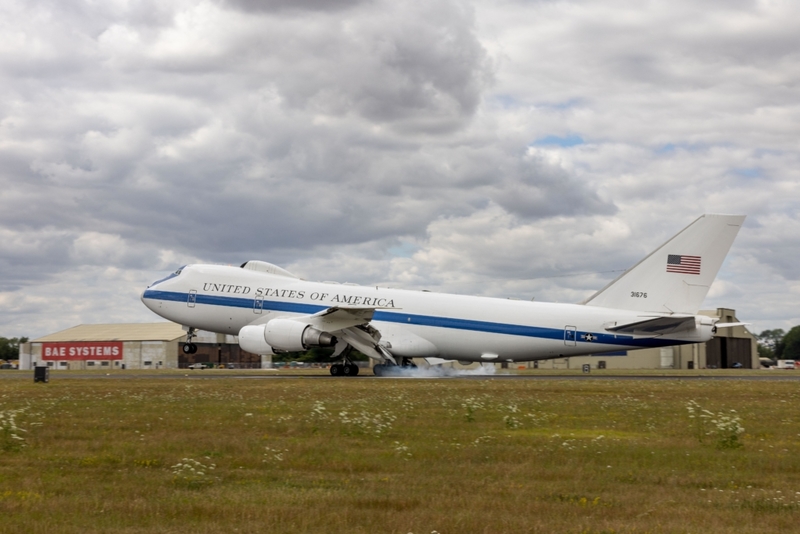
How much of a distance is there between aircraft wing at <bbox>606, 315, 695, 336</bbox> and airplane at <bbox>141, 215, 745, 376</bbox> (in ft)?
0.17

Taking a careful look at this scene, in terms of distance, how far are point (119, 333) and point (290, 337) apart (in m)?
80.2

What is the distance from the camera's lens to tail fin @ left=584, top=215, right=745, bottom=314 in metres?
43.9

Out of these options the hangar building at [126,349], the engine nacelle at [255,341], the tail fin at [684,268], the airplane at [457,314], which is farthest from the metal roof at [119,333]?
the tail fin at [684,268]

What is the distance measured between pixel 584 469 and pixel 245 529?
6204 mm

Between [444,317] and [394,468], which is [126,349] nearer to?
[444,317]

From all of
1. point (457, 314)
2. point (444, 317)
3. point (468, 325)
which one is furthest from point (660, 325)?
point (444, 317)

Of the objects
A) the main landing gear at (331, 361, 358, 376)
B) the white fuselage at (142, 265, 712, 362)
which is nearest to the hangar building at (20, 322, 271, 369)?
the white fuselage at (142, 265, 712, 362)

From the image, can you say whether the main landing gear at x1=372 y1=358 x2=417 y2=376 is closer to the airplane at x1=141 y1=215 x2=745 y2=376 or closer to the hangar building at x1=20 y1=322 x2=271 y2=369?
the airplane at x1=141 y1=215 x2=745 y2=376

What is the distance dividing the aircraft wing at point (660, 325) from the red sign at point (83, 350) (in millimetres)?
82089

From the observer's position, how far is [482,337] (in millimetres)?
46344

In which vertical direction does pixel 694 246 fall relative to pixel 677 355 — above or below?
above

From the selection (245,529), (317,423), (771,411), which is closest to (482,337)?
(771,411)

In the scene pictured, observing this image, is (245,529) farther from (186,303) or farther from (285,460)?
(186,303)

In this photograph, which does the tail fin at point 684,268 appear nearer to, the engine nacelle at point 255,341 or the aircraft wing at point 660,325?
the aircraft wing at point 660,325
